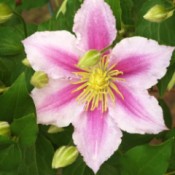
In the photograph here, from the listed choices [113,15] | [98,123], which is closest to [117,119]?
[98,123]

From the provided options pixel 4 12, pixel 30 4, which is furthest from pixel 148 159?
pixel 30 4

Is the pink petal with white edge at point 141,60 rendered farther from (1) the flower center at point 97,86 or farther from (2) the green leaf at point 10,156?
(2) the green leaf at point 10,156

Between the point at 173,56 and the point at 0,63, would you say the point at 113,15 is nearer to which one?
the point at 173,56

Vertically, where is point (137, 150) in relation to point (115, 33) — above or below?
below

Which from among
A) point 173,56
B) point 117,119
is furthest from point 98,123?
point 173,56

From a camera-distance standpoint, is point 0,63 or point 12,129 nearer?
point 12,129

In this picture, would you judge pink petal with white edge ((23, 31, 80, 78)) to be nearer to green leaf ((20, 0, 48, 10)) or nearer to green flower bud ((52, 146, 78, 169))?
green flower bud ((52, 146, 78, 169))

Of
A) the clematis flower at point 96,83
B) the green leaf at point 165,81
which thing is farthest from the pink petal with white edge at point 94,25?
the green leaf at point 165,81
